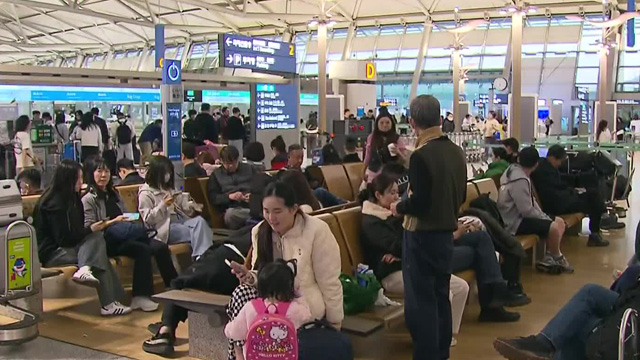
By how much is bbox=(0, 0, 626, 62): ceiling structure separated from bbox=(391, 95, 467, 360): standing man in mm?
20450

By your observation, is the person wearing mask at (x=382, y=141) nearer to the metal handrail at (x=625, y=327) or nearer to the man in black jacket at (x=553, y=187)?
the man in black jacket at (x=553, y=187)

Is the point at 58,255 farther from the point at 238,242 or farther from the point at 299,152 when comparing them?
the point at 299,152

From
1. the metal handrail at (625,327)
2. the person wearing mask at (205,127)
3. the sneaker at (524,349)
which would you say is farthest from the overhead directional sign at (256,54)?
the metal handrail at (625,327)

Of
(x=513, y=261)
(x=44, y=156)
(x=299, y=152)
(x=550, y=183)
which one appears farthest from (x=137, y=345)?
(x=44, y=156)

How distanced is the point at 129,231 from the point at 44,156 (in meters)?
8.89

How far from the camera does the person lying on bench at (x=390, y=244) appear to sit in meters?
4.56

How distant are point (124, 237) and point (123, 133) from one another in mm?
9432

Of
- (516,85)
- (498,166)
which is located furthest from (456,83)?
(498,166)

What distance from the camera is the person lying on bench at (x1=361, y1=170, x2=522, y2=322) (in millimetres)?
4559

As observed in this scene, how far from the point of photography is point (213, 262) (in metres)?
4.29

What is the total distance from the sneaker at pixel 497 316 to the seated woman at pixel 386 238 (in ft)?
2.15

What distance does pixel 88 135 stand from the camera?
520 inches

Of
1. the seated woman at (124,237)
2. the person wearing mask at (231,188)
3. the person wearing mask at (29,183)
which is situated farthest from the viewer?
the person wearing mask at (231,188)

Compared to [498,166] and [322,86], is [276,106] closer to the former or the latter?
[322,86]
